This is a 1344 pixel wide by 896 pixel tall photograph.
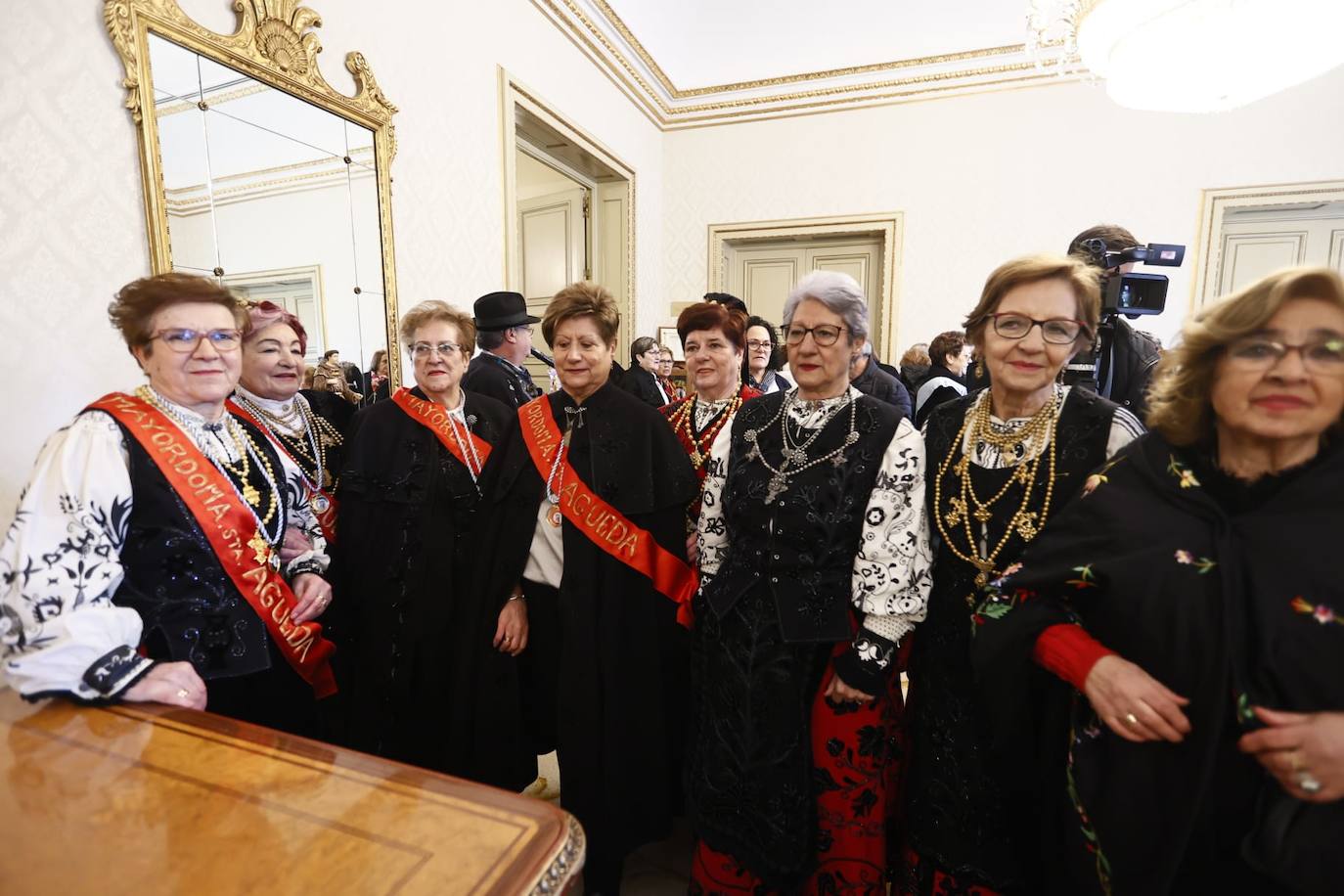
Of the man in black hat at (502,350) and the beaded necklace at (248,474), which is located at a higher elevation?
the man in black hat at (502,350)

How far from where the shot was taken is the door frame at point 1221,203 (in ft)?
15.2

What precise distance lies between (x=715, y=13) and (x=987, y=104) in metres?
2.58

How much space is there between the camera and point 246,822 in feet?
2.24

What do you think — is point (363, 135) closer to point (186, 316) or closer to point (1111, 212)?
point (186, 316)

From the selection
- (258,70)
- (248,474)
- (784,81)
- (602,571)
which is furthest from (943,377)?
(784,81)

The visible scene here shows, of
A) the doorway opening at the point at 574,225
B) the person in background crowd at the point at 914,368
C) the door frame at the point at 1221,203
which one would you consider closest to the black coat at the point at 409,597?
the doorway opening at the point at 574,225

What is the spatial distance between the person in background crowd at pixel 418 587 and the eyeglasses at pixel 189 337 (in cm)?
63

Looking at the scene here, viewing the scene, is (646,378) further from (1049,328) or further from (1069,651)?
(1069,651)

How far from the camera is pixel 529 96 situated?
12.8ft

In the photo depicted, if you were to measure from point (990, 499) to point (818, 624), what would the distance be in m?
0.42

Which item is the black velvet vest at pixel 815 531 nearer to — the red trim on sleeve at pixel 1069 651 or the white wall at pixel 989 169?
the red trim on sleeve at pixel 1069 651

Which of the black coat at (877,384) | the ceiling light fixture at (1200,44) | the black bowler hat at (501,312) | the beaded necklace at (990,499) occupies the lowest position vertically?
the beaded necklace at (990,499)

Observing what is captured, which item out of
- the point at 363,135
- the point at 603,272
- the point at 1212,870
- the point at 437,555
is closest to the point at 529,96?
the point at 363,135

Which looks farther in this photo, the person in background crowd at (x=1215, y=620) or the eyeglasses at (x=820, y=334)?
the eyeglasses at (x=820, y=334)
